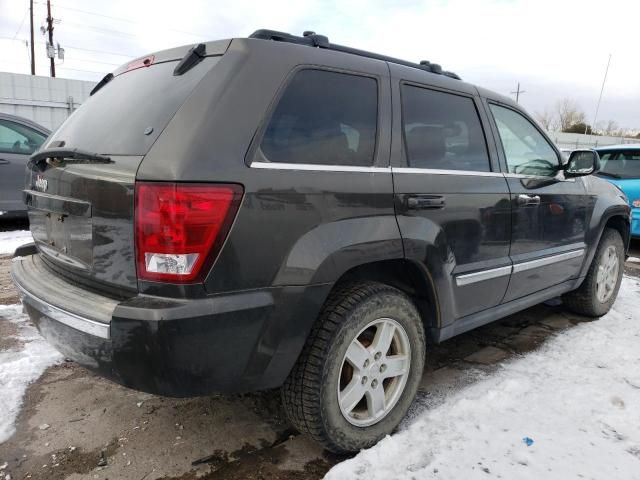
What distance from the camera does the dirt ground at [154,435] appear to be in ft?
7.16

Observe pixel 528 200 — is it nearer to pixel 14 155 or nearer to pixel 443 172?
pixel 443 172

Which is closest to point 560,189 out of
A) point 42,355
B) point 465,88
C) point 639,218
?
point 465,88

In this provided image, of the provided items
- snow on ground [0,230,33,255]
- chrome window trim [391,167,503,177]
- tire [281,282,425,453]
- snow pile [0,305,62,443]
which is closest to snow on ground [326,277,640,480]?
tire [281,282,425,453]

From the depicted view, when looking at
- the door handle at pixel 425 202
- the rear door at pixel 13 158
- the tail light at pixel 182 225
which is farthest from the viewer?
the rear door at pixel 13 158

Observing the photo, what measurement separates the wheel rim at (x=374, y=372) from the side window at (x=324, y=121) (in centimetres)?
81

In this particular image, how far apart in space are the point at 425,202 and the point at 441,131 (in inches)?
21.9

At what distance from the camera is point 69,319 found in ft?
6.44

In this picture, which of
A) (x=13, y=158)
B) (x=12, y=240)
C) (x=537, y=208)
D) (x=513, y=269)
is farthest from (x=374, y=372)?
(x=13, y=158)

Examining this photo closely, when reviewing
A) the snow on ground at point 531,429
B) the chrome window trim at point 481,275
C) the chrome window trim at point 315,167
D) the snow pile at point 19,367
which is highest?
the chrome window trim at point 315,167

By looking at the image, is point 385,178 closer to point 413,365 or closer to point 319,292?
→ point 319,292

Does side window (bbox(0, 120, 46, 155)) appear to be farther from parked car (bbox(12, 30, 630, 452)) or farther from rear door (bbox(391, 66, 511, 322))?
rear door (bbox(391, 66, 511, 322))

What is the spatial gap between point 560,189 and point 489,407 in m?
1.72

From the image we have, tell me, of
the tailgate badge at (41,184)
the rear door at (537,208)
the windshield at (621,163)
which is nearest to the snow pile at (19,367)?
the tailgate badge at (41,184)

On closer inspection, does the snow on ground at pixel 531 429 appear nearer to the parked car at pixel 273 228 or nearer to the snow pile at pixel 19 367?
the parked car at pixel 273 228
